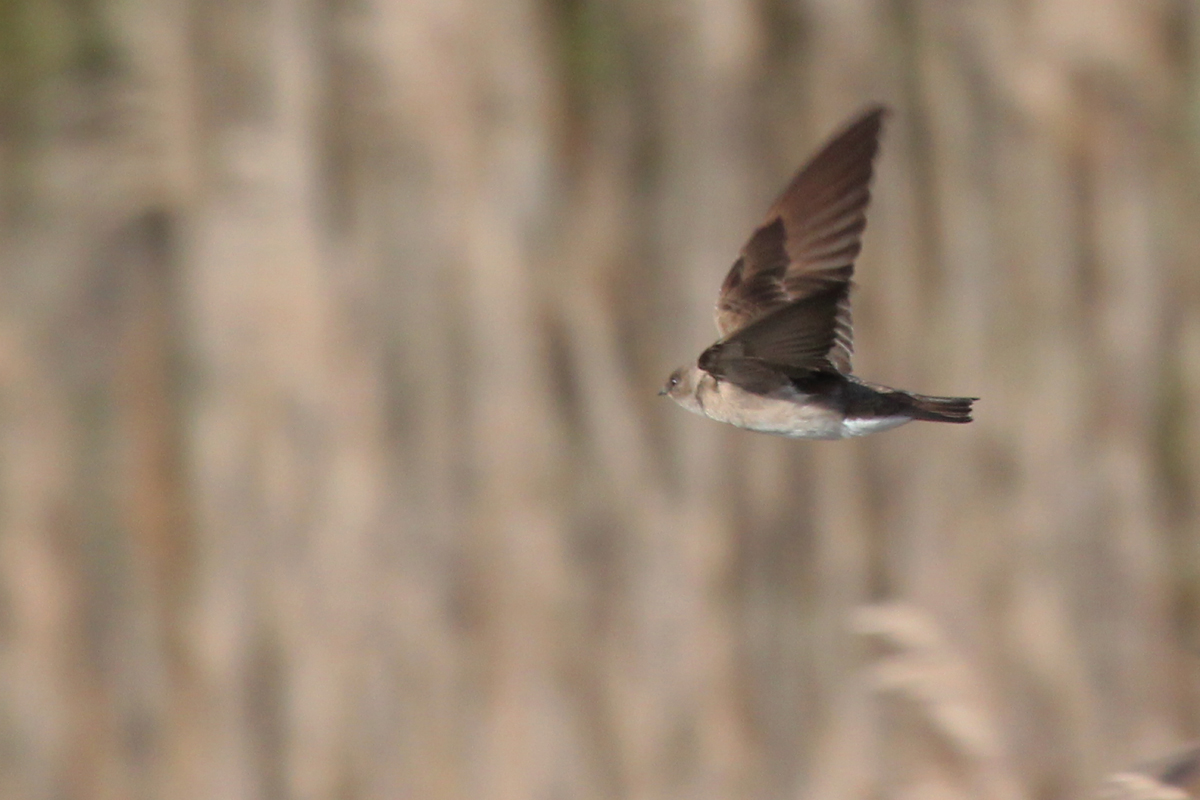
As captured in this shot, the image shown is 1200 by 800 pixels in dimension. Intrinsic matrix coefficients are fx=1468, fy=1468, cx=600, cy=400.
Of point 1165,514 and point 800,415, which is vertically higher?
point 800,415

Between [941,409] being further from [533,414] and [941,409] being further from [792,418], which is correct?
[533,414]

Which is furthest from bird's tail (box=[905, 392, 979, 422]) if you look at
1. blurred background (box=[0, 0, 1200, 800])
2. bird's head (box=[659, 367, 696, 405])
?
blurred background (box=[0, 0, 1200, 800])

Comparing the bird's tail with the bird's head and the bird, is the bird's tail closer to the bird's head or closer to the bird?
the bird

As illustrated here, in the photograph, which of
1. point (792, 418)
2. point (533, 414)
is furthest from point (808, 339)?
point (533, 414)

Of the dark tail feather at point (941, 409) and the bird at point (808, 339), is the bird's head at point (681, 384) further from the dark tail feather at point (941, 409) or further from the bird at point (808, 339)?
the dark tail feather at point (941, 409)

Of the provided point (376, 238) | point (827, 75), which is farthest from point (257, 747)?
point (827, 75)

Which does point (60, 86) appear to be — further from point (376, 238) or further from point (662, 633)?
point (662, 633)

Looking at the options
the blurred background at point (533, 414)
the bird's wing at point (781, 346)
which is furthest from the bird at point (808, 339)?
the blurred background at point (533, 414)
